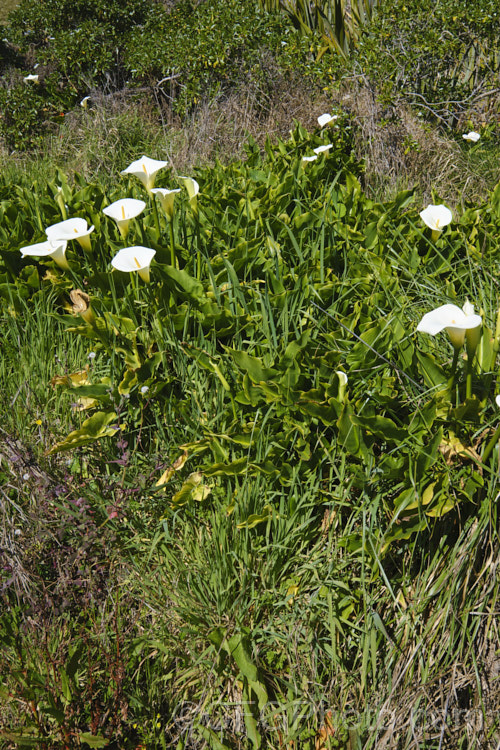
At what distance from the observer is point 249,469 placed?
180 cm

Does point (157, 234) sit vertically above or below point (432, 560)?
above

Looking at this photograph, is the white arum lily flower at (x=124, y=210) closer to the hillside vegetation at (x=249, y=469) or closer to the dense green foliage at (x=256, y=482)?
the hillside vegetation at (x=249, y=469)

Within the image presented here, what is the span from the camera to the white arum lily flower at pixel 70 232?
1.95 m

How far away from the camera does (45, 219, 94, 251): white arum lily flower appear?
195cm

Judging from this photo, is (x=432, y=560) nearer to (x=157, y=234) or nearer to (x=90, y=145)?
(x=157, y=234)

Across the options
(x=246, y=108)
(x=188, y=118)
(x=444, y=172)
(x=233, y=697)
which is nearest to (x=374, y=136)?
(x=444, y=172)

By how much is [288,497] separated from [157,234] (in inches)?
41.4

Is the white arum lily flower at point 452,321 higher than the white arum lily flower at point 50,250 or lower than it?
lower

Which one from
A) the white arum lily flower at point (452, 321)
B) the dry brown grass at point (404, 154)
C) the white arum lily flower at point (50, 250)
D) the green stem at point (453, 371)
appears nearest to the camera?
the white arum lily flower at point (452, 321)

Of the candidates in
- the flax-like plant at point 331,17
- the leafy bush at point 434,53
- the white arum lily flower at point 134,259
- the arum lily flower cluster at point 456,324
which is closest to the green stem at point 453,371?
the arum lily flower cluster at point 456,324

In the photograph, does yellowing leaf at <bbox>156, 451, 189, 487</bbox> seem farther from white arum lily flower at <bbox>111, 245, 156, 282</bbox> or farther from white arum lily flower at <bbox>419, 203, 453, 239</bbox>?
white arum lily flower at <bbox>419, 203, 453, 239</bbox>

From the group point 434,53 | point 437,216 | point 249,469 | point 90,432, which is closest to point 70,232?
point 90,432

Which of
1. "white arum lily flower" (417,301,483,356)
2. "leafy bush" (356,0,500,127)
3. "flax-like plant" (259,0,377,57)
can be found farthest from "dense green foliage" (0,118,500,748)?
"flax-like plant" (259,0,377,57)

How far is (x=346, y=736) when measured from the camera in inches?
57.7
